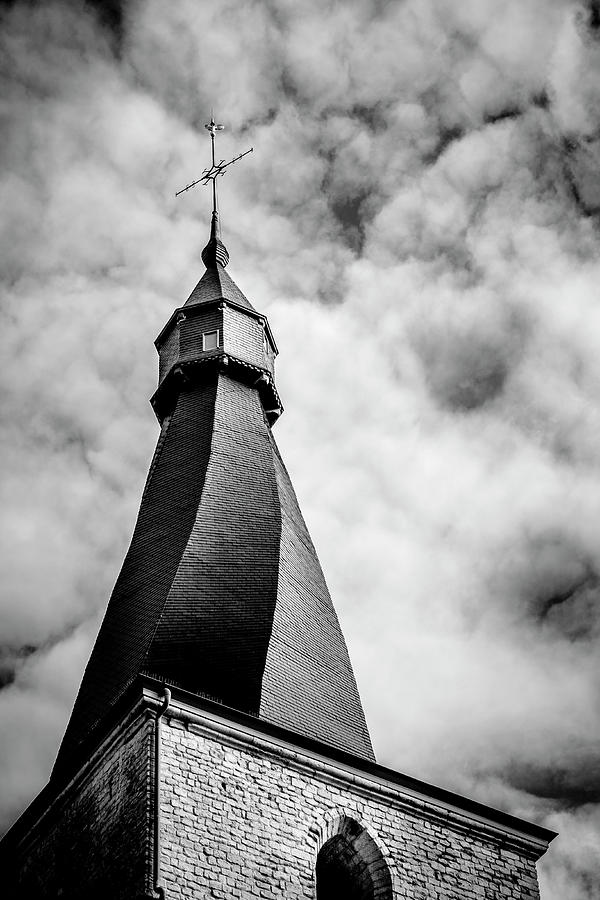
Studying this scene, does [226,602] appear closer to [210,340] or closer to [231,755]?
[231,755]

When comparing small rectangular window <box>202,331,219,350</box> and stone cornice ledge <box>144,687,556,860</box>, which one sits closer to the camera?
stone cornice ledge <box>144,687,556,860</box>

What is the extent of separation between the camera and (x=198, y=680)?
15.8 m

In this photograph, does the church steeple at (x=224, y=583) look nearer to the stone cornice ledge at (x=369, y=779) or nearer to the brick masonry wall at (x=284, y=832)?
the stone cornice ledge at (x=369, y=779)

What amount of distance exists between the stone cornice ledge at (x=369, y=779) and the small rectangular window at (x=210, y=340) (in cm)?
846

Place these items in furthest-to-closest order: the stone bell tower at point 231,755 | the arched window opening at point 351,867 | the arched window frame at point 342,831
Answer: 1. the arched window opening at point 351,867
2. the arched window frame at point 342,831
3. the stone bell tower at point 231,755

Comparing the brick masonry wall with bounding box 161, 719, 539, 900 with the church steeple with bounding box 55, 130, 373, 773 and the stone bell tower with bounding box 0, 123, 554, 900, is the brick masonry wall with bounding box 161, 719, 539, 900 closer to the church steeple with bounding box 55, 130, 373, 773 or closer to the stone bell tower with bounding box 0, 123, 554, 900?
the stone bell tower with bounding box 0, 123, 554, 900

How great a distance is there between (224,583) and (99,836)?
3.94 metres

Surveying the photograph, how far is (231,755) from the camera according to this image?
14.6 meters

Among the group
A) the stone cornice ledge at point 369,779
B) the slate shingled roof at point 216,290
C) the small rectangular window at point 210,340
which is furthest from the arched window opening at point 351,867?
the slate shingled roof at point 216,290

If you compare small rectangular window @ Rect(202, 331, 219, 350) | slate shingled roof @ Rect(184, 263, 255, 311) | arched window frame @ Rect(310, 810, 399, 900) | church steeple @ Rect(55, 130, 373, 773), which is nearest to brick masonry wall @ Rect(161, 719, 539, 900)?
arched window frame @ Rect(310, 810, 399, 900)

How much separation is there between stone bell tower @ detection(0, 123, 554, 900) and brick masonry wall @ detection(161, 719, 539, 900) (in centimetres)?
2

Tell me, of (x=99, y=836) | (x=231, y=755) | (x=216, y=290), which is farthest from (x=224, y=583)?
(x=216, y=290)

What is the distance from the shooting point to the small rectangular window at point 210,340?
2167cm

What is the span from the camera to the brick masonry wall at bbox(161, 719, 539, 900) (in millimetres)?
13570
